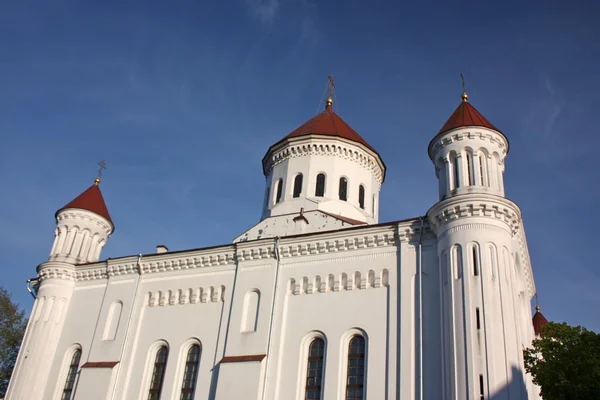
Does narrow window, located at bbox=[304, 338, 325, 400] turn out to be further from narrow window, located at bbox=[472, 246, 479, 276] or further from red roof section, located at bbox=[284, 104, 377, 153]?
red roof section, located at bbox=[284, 104, 377, 153]

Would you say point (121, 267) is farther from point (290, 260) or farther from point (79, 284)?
point (290, 260)

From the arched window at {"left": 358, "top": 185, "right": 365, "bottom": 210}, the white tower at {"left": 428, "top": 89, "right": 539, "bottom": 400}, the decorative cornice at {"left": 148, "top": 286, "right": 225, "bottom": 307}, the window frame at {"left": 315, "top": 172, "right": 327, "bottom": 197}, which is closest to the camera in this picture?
the white tower at {"left": 428, "top": 89, "right": 539, "bottom": 400}

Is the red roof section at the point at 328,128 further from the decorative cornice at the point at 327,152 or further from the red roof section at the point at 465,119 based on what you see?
the red roof section at the point at 465,119

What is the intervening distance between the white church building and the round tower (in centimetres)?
8

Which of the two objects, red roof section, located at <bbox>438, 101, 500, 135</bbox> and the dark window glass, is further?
red roof section, located at <bbox>438, 101, 500, 135</bbox>

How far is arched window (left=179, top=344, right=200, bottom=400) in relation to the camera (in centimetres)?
2295

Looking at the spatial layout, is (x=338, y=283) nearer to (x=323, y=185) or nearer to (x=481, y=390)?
(x=481, y=390)

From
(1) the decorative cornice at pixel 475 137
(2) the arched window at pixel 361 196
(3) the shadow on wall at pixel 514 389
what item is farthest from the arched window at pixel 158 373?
(1) the decorative cornice at pixel 475 137

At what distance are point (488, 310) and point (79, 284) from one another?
19970 millimetres

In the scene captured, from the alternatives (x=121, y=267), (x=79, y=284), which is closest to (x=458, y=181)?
(x=121, y=267)

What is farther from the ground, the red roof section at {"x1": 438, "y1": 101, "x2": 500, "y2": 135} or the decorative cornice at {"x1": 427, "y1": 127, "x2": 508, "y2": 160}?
the red roof section at {"x1": 438, "y1": 101, "x2": 500, "y2": 135}

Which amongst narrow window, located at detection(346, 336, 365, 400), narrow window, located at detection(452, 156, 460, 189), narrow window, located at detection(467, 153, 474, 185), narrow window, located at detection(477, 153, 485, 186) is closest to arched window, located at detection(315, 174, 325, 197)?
narrow window, located at detection(452, 156, 460, 189)

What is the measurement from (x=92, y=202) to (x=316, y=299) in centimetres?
1529

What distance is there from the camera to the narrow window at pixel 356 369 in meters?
19.9
